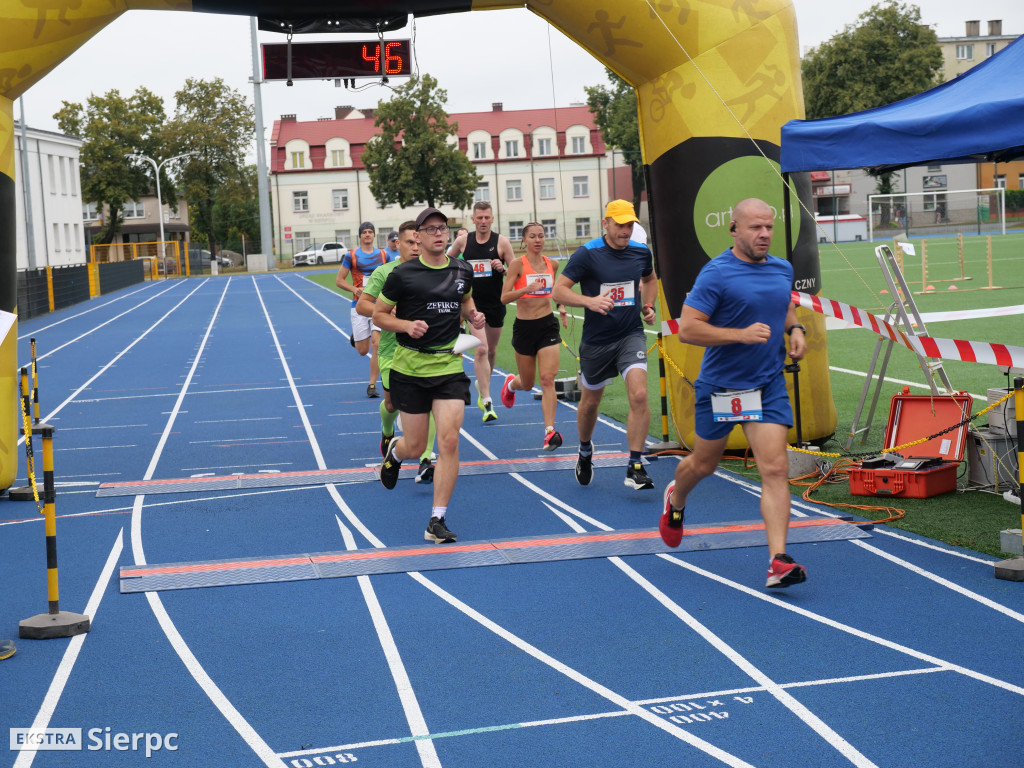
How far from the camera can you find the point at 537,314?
35.3 ft

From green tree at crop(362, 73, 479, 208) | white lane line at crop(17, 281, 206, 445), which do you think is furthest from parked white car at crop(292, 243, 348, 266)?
white lane line at crop(17, 281, 206, 445)

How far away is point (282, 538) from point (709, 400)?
3107 millimetres

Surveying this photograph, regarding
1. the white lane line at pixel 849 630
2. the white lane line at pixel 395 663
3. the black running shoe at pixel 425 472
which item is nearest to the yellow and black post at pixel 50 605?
the white lane line at pixel 395 663

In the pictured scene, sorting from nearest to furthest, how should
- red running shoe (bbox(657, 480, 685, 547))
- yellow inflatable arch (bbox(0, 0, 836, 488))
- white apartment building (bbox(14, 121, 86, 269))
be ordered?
1. red running shoe (bbox(657, 480, 685, 547))
2. yellow inflatable arch (bbox(0, 0, 836, 488))
3. white apartment building (bbox(14, 121, 86, 269))

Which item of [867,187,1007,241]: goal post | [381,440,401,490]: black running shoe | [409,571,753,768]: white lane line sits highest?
[867,187,1007,241]: goal post

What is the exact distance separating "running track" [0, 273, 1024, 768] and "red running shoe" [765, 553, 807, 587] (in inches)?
4.9

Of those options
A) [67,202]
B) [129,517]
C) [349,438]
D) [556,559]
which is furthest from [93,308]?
[556,559]

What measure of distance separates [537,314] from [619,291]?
85.4 inches

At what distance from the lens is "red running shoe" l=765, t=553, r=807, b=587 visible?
591 centimetres

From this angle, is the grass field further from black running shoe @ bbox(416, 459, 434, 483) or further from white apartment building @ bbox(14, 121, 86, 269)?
white apartment building @ bbox(14, 121, 86, 269)

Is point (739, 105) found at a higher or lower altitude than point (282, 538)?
higher

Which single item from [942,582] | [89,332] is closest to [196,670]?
[942,582]

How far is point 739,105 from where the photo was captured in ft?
31.0

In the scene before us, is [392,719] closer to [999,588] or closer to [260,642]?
[260,642]
